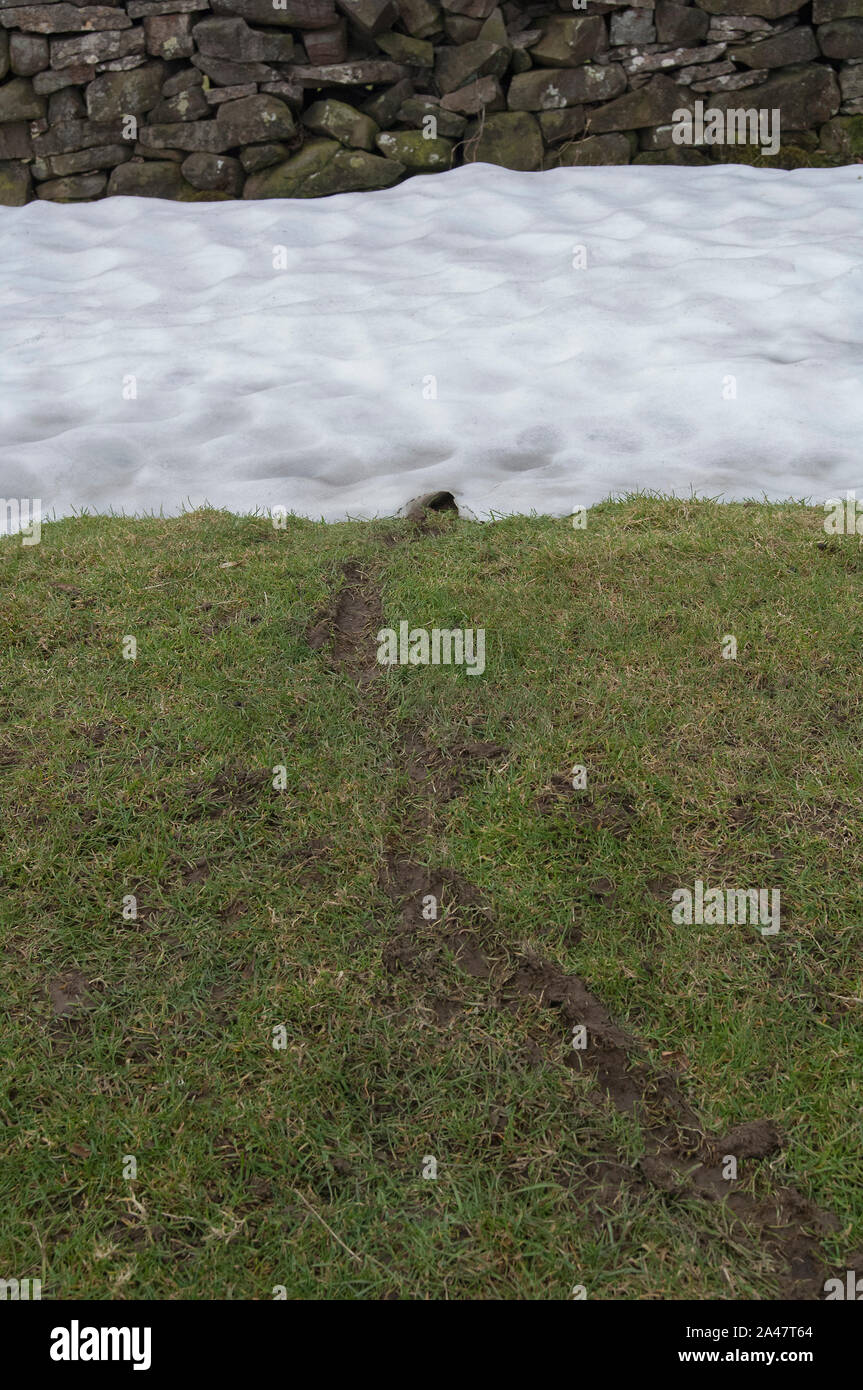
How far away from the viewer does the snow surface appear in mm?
5250

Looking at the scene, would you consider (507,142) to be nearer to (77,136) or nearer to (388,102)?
(388,102)

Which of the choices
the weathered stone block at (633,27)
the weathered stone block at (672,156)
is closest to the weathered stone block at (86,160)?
the weathered stone block at (633,27)

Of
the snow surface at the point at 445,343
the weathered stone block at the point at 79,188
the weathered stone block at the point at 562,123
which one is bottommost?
the snow surface at the point at 445,343

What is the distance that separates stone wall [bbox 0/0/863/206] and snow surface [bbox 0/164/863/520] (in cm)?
36

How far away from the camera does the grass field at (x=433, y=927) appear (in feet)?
7.58

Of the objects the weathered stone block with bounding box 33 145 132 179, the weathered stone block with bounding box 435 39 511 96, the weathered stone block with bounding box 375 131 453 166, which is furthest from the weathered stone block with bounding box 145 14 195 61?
the weathered stone block with bounding box 435 39 511 96

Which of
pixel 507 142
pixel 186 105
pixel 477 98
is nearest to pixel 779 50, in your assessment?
pixel 507 142

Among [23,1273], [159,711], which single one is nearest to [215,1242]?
[23,1273]

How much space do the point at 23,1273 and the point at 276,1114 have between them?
608mm

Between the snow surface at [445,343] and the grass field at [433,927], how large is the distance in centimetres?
108

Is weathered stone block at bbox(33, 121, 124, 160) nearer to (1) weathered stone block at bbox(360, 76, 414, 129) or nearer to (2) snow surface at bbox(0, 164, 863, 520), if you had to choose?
(2) snow surface at bbox(0, 164, 863, 520)

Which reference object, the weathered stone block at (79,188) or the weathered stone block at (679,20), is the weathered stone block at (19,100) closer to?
the weathered stone block at (79,188)

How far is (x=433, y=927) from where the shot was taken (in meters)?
2.91

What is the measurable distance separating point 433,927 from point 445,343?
4271 millimetres
